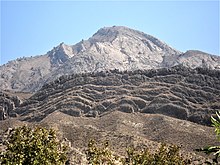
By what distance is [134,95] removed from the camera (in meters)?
165

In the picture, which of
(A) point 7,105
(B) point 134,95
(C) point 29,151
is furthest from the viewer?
(A) point 7,105

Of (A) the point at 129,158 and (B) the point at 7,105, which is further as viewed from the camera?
(B) the point at 7,105

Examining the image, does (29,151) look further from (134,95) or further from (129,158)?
(134,95)

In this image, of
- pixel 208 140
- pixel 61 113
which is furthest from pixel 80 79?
pixel 208 140

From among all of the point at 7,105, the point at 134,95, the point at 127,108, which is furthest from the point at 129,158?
the point at 7,105

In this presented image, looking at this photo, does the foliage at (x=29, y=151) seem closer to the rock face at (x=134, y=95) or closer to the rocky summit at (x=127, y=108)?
the rocky summit at (x=127, y=108)

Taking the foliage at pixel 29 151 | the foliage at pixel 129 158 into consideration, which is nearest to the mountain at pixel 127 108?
the foliage at pixel 129 158

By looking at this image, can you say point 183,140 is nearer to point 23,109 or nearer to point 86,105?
point 86,105

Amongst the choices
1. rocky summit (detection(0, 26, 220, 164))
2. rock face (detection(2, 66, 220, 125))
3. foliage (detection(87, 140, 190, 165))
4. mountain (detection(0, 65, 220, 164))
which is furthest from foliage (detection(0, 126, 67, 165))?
rock face (detection(2, 66, 220, 125))

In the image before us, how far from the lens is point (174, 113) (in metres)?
146

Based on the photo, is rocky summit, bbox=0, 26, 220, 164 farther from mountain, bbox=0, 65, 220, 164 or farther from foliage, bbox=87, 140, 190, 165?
foliage, bbox=87, 140, 190, 165

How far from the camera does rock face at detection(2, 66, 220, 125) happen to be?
148125 mm

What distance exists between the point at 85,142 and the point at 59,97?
2992 inches

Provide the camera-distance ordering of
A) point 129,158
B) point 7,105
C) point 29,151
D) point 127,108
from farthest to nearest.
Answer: point 7,105
point 127,108
point 129,158
point 29,151
